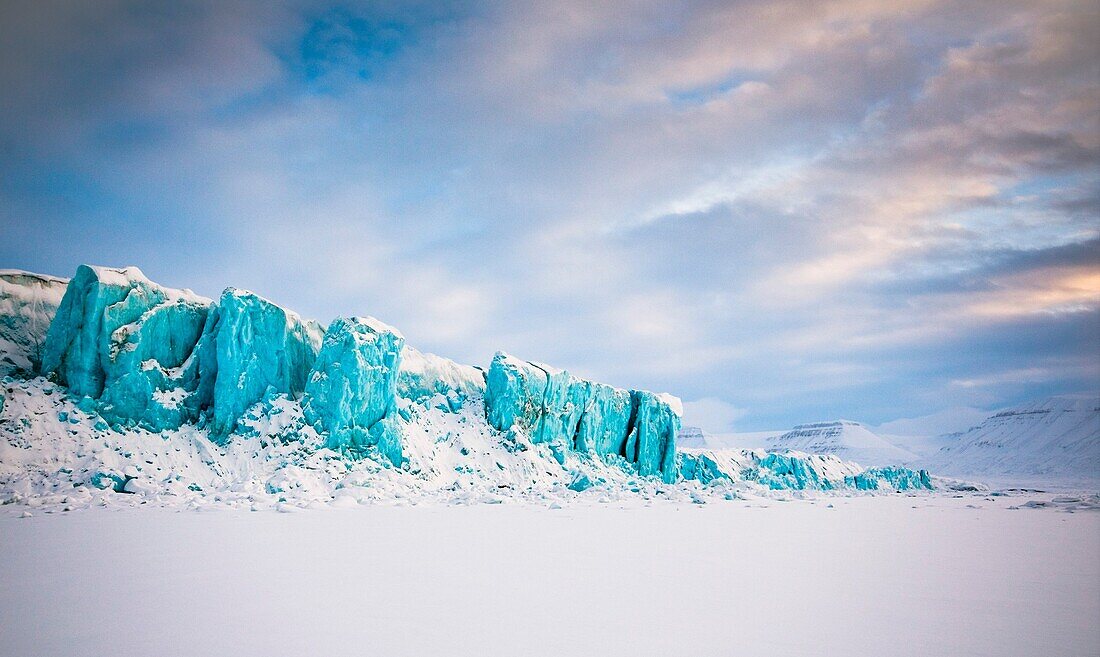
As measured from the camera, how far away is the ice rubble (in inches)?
870

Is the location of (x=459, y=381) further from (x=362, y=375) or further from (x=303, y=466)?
(x=303, y=466)

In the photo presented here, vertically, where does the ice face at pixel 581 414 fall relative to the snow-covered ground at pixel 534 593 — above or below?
above

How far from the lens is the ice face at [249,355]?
→ 87.9 ft

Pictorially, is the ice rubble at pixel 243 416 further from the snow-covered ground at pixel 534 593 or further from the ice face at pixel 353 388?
the snow-covered ground at pixel 534 593

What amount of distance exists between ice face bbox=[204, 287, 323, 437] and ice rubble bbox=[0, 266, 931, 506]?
54 mm

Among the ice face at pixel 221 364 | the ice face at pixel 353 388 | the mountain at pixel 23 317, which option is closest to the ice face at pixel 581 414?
the ice face at pixel 221 364

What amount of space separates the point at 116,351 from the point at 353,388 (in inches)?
387

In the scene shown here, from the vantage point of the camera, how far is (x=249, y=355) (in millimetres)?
27516

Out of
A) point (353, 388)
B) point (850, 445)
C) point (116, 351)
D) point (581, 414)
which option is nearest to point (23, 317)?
point (116, 351)

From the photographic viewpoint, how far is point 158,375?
25.8 metres

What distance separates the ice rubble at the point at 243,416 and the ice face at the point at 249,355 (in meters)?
0.05

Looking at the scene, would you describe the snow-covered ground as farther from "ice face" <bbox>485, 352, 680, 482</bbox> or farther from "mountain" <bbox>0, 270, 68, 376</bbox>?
"ice face" <bbox>485, 352, 680, 482</bbox>

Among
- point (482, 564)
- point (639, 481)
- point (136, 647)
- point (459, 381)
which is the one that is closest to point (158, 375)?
point (459, 381)

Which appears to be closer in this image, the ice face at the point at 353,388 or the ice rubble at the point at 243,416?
the ice rubble at the point at 243,416
